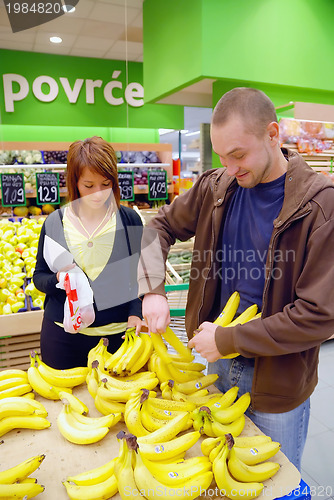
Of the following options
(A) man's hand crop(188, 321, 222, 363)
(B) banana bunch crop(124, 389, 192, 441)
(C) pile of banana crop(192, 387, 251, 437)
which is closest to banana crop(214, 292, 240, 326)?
(A) man's hand crop(188, 321, 222, 363)

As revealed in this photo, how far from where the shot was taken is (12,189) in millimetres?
3922

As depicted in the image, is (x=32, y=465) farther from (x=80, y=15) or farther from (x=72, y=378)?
(x=80, y=15)

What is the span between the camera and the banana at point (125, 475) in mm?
1003

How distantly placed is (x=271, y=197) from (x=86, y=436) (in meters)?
1.10

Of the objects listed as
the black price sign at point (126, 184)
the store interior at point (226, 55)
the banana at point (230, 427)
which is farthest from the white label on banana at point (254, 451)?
the black price sign at point (126, 184)

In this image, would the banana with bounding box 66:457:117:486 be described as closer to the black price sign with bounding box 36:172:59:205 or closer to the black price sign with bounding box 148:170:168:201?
the black price sign with bounding box 36:172:59:205

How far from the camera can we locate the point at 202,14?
166 inches

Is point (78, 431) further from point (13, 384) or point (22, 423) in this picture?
point (13, 384)

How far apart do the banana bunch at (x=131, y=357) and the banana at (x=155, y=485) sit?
54cm

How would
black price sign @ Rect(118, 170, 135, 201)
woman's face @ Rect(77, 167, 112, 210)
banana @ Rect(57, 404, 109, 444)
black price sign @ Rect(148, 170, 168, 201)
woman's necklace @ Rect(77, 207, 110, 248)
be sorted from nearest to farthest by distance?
banana @ Rect(57, 404, 109, 444) < woman's face @ Rect(77, 167, 112, 210) < woman's necklace @ Rect(77, 207, 110, 248) < black price sign @ Rect(118, 170, 135, 201) < black price sign @ Rect(148, 170, 168, 201)

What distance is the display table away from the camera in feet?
3.59

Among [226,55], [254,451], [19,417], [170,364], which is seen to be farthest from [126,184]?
[254,451]

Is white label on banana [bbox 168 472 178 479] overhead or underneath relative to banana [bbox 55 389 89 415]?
overhead

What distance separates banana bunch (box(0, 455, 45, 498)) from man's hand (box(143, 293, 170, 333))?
0.61 m
